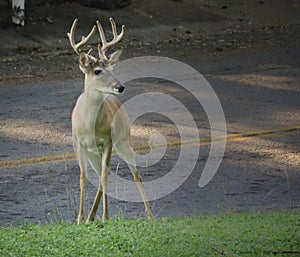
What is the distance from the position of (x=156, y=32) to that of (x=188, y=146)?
6.44 m

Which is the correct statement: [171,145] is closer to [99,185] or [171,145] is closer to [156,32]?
[99,185]

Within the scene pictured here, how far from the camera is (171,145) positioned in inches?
442

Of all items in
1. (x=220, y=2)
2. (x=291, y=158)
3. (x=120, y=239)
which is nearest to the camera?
(x=120, y=239)

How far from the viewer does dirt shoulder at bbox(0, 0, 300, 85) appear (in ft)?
50.3

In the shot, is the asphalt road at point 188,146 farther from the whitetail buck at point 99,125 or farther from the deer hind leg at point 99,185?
the whitetail buck at point 99,125

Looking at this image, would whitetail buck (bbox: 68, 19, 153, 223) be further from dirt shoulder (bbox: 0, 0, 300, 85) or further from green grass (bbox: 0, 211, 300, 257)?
dirt shoulder (bbox: 0, 0, 300, 85)

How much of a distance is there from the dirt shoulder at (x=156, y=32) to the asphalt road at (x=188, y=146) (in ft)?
2.96

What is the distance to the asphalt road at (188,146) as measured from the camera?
917cm

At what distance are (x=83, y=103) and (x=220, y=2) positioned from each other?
36.5ft

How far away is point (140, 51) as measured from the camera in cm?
1603

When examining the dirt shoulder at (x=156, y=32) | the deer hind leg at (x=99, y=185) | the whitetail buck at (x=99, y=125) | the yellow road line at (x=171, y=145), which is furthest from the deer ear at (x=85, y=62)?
the dirt shoulder at (x=156, y=32)

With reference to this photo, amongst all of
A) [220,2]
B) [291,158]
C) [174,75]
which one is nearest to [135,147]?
[291,158]

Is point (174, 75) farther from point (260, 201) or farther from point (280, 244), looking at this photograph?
point (280, 244)

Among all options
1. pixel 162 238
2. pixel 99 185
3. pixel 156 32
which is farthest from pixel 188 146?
pixel 156 32
